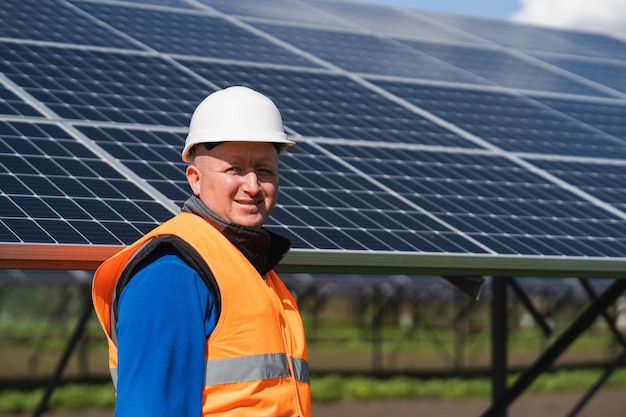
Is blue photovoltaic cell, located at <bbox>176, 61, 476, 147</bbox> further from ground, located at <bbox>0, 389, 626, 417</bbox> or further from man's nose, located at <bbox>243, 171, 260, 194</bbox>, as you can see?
ground, located at <bbox>0, 389, 626, 417</bbox>

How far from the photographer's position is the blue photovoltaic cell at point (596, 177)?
898cm

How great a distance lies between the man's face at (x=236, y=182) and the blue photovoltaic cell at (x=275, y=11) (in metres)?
9.43

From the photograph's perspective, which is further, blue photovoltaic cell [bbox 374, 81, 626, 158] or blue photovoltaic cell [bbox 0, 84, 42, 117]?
blue photovoltaic cell [bbox 374, 81, 626, 158]

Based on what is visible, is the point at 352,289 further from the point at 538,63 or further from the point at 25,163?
the point at 25,163

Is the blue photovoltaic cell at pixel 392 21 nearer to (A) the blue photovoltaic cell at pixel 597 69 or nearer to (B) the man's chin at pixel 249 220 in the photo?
(A) the blue photovoltaic cell at pixel 597 69

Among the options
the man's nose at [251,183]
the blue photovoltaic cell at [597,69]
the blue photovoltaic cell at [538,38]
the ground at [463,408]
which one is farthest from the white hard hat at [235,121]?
the ground at [463,408]

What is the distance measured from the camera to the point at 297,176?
786cm

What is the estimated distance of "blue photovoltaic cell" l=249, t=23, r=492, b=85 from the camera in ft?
37.5

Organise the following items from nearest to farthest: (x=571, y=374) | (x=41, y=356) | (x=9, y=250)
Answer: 1. (x=9, y=250)
2. (x=571, y=374)
3. (x=41, y=356)

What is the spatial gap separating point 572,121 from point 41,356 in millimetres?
17734

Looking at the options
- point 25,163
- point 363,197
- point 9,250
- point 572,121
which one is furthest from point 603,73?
point 9,250

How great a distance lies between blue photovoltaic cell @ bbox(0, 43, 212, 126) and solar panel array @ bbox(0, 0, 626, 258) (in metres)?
0.02

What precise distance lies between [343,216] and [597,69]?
26.5ft

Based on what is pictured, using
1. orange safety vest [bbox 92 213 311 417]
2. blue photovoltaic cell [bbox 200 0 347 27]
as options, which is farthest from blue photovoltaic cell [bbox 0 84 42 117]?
blue photovoltaic cell [bbox 200 0 347 27]
